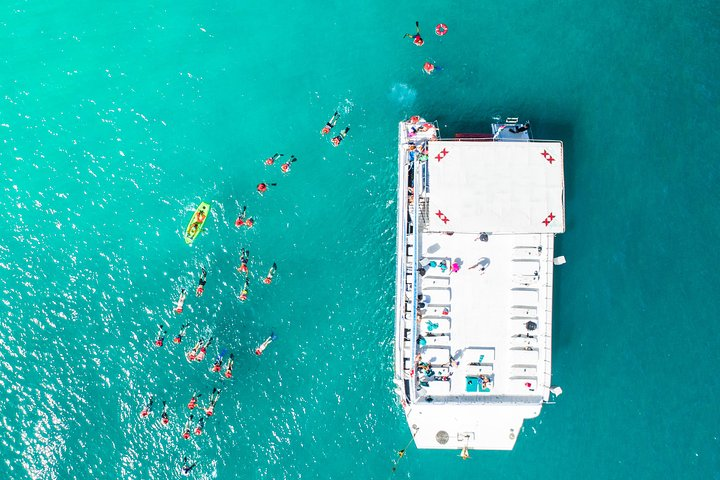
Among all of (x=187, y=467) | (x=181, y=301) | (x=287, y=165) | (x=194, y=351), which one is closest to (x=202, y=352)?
(x=194, y=351)

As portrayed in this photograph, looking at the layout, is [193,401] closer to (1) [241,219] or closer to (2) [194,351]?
(2) [194,351]

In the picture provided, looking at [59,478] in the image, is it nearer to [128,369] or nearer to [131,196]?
[128,369]

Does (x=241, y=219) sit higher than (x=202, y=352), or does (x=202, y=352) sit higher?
(x=241, y=219)

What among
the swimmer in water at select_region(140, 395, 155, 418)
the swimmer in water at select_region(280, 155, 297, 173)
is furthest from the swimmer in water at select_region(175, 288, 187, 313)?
the swimmer in water at select_region(280, 155, 297, 173)

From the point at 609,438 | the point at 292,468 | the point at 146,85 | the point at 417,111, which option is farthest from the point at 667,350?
the point at 146,85

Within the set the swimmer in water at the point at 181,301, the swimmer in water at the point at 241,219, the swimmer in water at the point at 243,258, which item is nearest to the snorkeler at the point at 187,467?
the swimmer in water at the point at 181,301

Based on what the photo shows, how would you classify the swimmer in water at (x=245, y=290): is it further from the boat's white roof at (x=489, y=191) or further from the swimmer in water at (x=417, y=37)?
the swimmer in water at (x=417, y=37)
